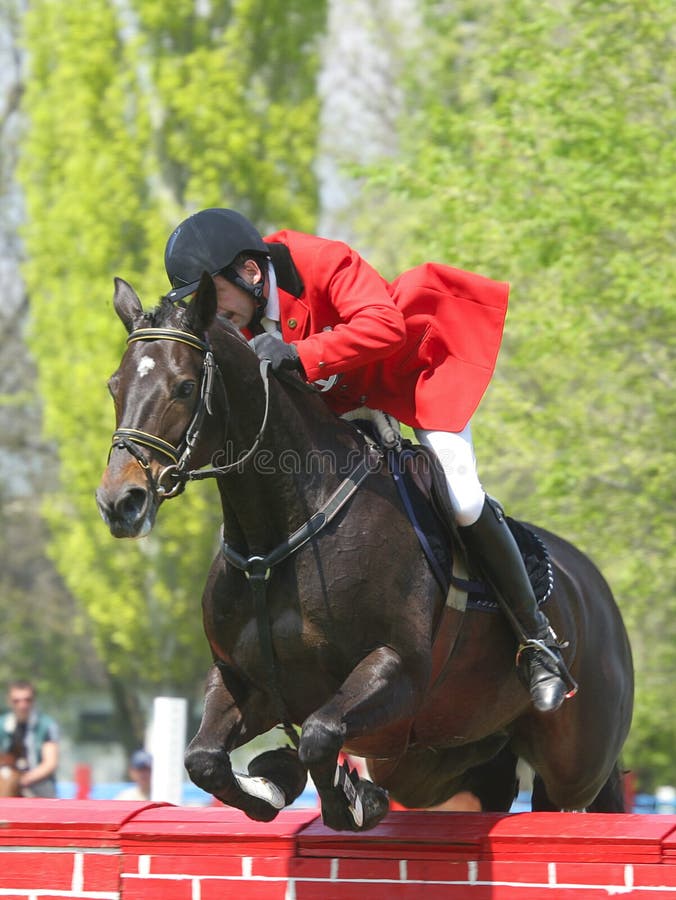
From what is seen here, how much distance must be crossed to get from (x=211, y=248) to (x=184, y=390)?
579 millimetres

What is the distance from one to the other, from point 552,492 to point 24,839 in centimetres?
698

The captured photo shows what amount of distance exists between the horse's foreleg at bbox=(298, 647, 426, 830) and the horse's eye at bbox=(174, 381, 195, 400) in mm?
919

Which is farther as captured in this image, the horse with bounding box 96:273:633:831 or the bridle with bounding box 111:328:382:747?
the horse with bounding box 96:273:633:831

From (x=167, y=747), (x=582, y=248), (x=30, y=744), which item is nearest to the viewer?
(x=167, y=747)

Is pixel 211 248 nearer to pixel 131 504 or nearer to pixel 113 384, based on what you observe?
pixel 113 384

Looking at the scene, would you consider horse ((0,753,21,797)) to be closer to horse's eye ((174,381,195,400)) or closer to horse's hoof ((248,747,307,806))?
horse's hoof ((248,747,307,806))

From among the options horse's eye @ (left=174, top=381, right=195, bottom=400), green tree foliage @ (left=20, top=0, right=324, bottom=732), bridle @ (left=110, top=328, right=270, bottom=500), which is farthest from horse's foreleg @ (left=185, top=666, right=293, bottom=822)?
green tree foliage @ (left=20, top=0, right=324, bottom=732)

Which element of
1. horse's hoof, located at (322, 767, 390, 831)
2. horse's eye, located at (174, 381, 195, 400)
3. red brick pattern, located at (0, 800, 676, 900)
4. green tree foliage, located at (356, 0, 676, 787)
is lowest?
red brick pattern, located at (0, 800, 676, 900)

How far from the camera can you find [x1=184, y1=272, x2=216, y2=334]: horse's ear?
145 inches

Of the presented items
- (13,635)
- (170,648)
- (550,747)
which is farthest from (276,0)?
(550,747)

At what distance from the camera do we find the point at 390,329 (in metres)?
3.96

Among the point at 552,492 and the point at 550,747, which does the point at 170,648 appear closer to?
the point at 552,492

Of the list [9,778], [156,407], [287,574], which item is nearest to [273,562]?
[287,574]

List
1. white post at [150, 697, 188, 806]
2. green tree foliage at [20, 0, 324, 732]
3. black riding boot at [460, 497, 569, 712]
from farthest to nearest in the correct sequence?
green tree foliage at [20, 0, 324, 732], white post at [150, 697, 188, 806], black riding boot at [460, 497, 569, 712]
